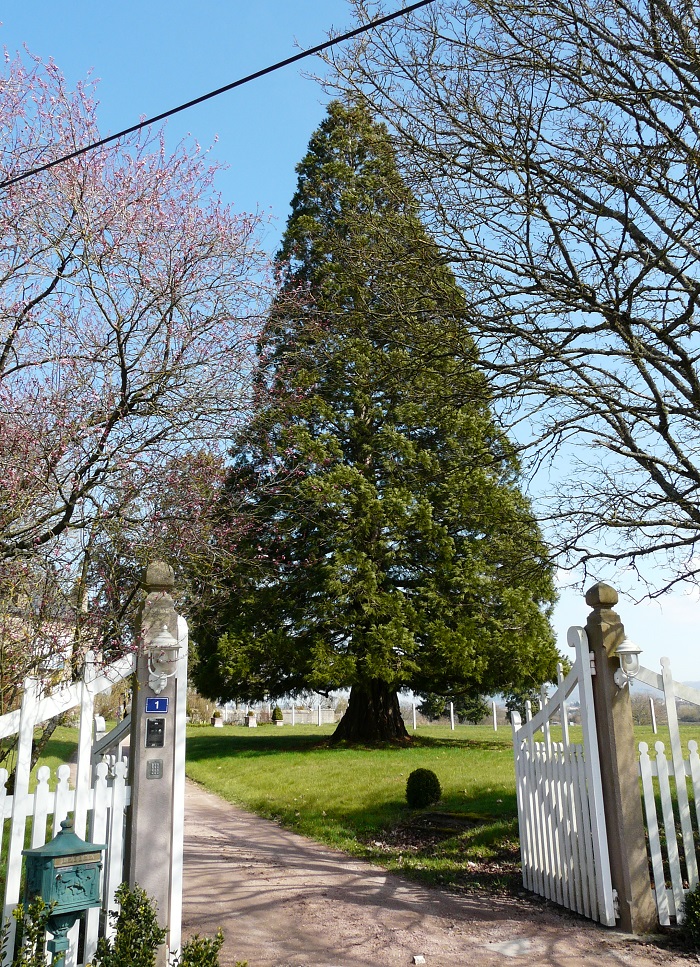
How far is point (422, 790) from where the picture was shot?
1104 centimetres

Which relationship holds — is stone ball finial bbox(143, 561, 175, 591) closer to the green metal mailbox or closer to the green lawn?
the green metal mailbox

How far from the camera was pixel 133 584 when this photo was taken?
269 inches

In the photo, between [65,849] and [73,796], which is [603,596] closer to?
[73,796]

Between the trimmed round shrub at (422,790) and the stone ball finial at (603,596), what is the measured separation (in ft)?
18.5

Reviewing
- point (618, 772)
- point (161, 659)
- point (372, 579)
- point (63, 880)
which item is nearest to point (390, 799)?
point (372, 579)

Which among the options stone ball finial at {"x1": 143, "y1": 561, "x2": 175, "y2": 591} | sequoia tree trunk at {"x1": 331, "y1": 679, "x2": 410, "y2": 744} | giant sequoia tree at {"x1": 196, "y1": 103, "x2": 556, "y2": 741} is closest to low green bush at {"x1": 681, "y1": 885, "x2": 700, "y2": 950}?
stone ball finial at {"x1": 143, "y1": 561, "x2": 175, "y2": 591}

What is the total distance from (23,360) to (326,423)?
13171mm

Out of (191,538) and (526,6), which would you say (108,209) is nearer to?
(191,538)

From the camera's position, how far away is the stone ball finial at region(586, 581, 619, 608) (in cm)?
644

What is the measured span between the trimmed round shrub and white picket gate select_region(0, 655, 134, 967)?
6.56 meters

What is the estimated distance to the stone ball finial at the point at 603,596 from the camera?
6.44 m

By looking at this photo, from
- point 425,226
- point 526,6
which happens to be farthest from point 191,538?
point 526,6

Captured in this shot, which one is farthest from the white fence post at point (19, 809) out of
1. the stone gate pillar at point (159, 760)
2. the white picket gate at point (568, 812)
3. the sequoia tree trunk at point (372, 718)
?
the sequoia tree trunk at point (372, 718)

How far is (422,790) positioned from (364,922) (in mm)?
4952
